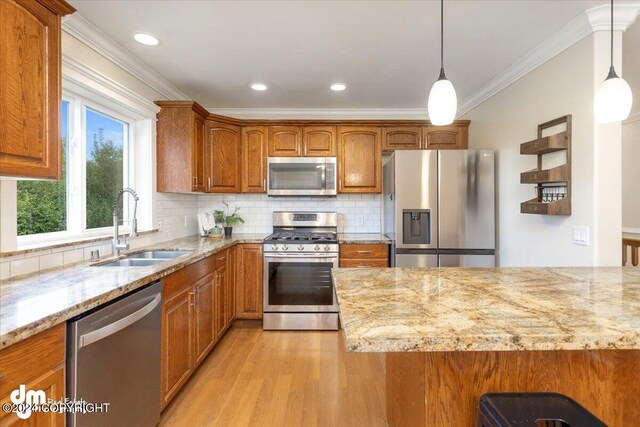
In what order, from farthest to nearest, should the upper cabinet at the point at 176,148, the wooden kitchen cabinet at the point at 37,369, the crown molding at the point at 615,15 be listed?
the upper cabinet at the point at 176,148, the crown molding at the point at 615,15, the wooden kitchen cabinet at the point at 37,369

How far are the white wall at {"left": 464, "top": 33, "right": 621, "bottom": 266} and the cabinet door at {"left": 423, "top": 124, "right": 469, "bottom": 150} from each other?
0.27 m

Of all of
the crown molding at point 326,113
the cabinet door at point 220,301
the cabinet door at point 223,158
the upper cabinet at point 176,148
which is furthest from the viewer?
the crown molding at point 326,113

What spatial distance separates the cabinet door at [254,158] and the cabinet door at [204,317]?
4.22ft

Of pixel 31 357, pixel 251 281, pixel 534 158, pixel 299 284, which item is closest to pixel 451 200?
pixel 534 158

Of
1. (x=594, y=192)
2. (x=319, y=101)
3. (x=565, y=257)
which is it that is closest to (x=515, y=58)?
(x=594, y=192)

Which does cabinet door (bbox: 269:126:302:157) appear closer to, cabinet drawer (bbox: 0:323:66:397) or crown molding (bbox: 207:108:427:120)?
crown molding (bbox: 207:108:427:120)

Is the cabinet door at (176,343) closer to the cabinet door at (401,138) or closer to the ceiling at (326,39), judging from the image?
the ceiling at (326,39)

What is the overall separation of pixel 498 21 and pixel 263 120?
94.1 inches

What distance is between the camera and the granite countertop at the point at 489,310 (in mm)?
839

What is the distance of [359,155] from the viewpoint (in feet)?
12.2

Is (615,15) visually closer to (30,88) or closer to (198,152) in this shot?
(30,88)

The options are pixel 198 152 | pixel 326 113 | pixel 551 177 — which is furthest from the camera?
pixel 326 113

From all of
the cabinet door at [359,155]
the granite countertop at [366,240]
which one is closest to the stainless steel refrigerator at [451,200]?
the granite countertop at [366,240]

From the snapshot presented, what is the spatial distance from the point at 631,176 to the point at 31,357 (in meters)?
5.93
